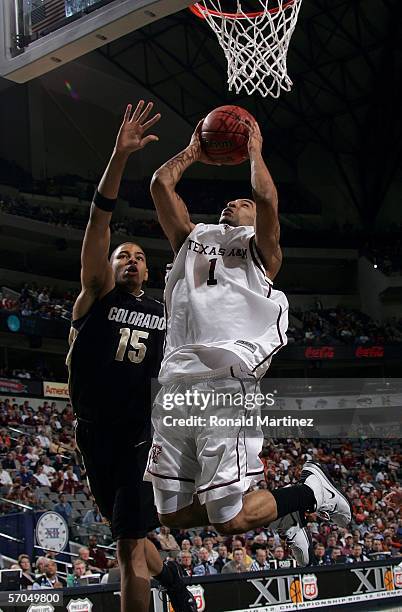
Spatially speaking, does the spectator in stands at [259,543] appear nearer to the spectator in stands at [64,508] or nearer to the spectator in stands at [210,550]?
the spectator in stands at [210,550]

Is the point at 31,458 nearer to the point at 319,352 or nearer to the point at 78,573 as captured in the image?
the point at 78,573

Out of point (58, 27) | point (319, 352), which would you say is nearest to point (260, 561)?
point (58, 27)

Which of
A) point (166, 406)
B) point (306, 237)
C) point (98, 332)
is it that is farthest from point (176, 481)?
point (306, 237)

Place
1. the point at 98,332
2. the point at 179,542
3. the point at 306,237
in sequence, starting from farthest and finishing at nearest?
the point at 306,237, the point at 179,542, the point at 98,332

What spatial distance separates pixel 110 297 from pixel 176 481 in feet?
4.04

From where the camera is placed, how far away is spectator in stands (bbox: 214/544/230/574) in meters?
10.3

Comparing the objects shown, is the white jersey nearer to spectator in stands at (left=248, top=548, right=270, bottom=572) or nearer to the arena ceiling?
spectator in stands at (left=248, top=548, right=270, bottom=572)

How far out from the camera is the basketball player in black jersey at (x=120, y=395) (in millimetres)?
4348

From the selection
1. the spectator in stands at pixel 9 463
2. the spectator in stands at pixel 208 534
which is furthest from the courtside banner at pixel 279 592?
the spectator in stands at pixel 9 463

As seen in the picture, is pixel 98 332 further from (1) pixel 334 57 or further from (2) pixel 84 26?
(1) pixel 334 57

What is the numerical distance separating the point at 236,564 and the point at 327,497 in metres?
5.72

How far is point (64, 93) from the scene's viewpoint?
23578 millimetres

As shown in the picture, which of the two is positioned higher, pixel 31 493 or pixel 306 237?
pixel 306 237

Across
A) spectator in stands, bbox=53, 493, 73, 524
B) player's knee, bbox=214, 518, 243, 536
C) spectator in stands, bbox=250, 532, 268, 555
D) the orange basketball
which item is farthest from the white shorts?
spectator in stands, bbox=250, 532, 268, 555
